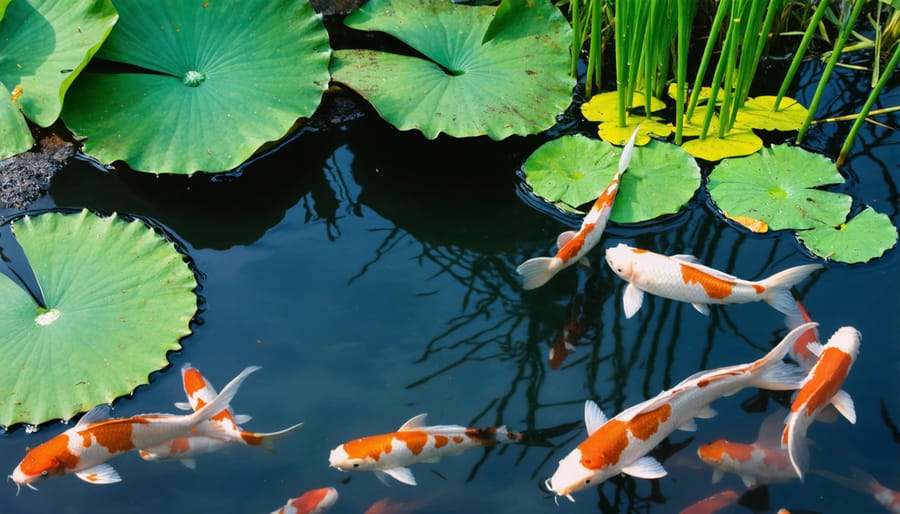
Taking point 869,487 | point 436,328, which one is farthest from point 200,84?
point 869,487

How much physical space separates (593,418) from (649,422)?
5.8 inches

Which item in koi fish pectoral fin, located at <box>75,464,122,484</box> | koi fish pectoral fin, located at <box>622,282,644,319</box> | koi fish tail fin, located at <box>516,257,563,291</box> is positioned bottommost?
koi fish pectoral fin, located at <box>75,464,122,484</box>

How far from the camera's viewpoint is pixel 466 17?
138 inches

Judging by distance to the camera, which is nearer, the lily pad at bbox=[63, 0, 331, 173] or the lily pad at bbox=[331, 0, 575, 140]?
the lily pad at bbox=[63, 0, 331, 173]

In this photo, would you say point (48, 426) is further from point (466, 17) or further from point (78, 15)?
point (466, 17)

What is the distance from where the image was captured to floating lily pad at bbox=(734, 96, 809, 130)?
3.31 metres

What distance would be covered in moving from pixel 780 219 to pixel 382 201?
143 centimetres

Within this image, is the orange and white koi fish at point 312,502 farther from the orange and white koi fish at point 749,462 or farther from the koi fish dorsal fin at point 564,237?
the koi fish dorsal fin at point 564,237

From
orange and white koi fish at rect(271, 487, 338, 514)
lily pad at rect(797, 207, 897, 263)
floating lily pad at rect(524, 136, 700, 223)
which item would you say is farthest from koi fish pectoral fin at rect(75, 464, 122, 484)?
lily pad at rect(797, 207, 897, 263)

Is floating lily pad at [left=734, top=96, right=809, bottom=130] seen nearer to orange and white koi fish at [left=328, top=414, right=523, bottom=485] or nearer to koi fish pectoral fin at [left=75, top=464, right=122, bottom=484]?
orange and white koi fish at [left=328, top=414, right=523, bottom=485]

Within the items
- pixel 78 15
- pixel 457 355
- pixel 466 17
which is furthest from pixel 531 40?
pixel 78 15

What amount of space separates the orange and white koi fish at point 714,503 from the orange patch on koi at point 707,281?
589 mm

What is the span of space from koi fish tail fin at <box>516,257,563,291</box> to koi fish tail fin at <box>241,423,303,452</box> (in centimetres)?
86

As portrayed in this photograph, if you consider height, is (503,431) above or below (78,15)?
below
